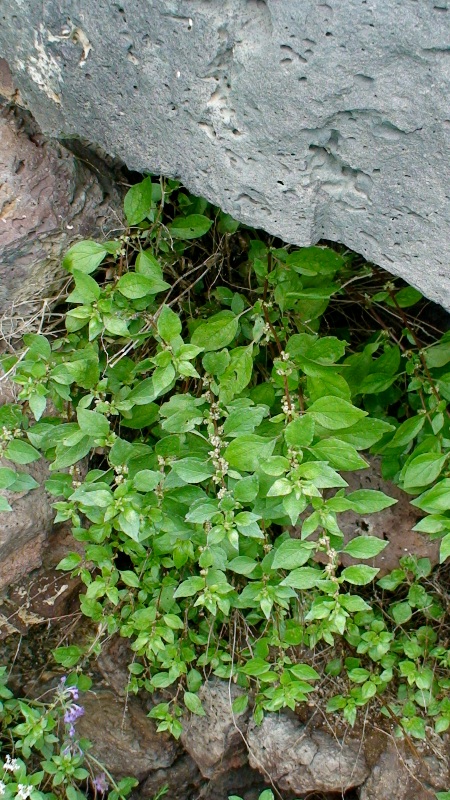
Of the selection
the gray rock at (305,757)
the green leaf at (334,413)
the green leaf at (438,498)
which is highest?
the green leaf at (334,413)

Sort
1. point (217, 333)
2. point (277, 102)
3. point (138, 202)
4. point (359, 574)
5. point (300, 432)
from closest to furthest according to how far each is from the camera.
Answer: point (277, 102)
point (300, 432)
point (359, 574)
point (138, 202)
point (217, 333)

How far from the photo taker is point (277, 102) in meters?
1.33

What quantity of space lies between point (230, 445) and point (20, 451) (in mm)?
533

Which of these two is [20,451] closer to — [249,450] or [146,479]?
[146,479]

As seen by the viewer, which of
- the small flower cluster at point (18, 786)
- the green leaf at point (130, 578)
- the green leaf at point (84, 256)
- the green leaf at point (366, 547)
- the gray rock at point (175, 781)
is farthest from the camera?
the gray rock at point (175, 781)

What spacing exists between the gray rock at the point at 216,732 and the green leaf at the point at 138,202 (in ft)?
5.18

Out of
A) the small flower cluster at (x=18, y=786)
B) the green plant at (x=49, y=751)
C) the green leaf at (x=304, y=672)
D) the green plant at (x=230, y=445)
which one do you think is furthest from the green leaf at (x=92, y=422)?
the small flower cluster at (x=18, y=786)

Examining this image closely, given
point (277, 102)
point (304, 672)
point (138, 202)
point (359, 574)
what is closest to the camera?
point (277, 102)

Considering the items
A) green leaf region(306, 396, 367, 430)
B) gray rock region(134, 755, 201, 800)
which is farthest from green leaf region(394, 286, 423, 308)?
gray rock region(134, 755, 201, 800)

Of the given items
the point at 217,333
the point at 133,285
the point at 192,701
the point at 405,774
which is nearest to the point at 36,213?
the point at 133,285

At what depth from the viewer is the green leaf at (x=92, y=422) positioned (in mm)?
1714

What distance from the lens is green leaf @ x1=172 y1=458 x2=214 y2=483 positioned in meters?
1.66

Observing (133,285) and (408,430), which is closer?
(133,285)

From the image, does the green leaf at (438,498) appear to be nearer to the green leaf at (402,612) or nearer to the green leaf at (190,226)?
the green leaf at (402,612)
